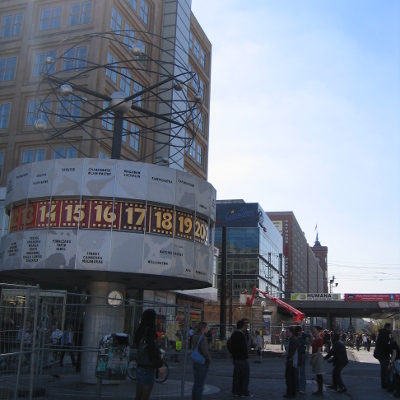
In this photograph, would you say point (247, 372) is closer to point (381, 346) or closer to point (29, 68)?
point (381, 346)

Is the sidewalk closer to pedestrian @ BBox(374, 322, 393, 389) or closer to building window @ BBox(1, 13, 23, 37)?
pedestrian @ BBox(374, 322, 393, 389)

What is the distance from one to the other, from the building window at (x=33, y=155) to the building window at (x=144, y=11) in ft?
42.7

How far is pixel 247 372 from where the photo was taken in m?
12.8

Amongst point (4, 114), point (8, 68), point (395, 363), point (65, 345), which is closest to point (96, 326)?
point (65, 345)

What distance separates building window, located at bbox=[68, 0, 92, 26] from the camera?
112 ft

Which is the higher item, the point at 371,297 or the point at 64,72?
the point at 64,72

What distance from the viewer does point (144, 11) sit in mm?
39250

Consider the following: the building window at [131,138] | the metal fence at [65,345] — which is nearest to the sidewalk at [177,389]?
the metal fence at [65,345]

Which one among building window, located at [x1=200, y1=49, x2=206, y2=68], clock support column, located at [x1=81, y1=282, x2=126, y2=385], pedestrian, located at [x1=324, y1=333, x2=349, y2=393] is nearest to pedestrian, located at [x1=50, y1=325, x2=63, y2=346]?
clock support column, located at [x1=81, y1=282, x2=126, y2=385]

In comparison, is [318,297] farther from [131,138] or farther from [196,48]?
[131,138]

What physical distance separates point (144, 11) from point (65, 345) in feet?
108

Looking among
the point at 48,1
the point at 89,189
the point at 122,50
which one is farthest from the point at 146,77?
the point at 89,189

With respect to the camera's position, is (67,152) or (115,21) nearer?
(67,152)

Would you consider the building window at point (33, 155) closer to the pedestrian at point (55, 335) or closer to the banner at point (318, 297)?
the pedestrian at point (55, 335)
